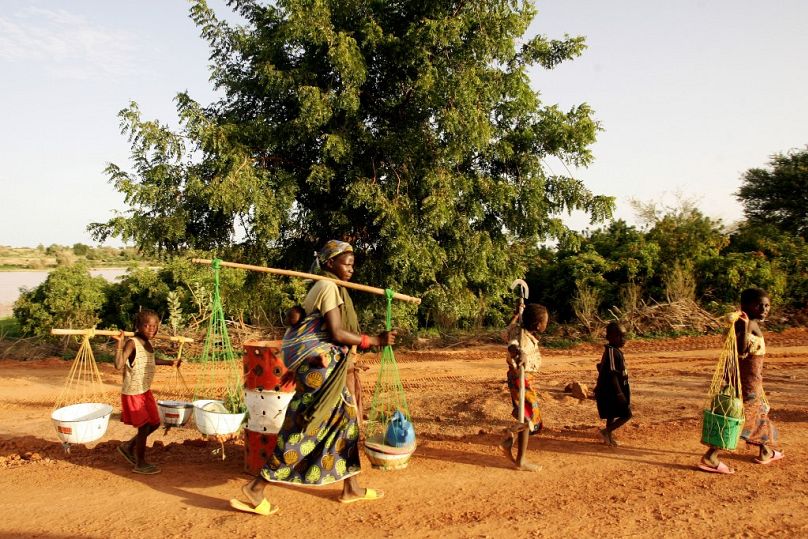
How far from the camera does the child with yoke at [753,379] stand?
17.9 ft

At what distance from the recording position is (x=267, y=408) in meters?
5.04

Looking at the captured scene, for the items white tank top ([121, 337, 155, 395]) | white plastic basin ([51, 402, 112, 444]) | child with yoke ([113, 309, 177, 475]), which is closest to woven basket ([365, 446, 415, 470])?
child with yoke ([113, 309, 177, 475])

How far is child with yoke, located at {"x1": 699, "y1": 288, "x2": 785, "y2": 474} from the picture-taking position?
547 cm

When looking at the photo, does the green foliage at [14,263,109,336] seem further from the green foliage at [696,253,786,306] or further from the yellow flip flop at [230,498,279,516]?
the green foliage at [696,253,786,306]

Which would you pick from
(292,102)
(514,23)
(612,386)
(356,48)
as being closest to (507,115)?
(514,23)

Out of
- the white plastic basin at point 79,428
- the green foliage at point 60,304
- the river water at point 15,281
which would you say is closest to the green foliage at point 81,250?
the river water at point 15,281

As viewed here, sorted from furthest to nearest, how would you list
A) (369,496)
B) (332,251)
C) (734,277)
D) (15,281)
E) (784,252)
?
(15,281)
(784,252)
(734,277)
(369,496)
(332,251)

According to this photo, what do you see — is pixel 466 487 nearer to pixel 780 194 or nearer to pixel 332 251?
pixel 332 251

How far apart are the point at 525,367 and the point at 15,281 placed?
33.8m

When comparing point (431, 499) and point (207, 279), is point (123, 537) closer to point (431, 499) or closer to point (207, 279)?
point (431, 499)

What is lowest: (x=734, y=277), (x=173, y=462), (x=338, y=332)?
(x=173, y=462)

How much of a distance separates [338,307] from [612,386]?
127 inches

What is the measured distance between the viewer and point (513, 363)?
17.6 ft

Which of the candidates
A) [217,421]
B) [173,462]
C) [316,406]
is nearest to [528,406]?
[316,406]
